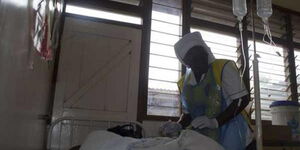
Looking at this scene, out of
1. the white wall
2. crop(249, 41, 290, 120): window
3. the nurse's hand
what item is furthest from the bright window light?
the white wall

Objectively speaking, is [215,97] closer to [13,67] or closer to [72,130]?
[13,67]

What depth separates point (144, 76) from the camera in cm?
268

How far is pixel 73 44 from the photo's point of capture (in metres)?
2.49

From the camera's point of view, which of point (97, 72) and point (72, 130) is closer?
point (72, 130)

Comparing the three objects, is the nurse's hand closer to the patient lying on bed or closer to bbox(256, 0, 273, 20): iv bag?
the patient lying on bed

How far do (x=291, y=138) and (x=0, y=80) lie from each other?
9.00ft

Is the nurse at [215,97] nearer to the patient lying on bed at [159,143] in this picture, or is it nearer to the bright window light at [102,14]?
the patient lying on bed at [159,143]

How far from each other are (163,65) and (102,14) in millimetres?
786

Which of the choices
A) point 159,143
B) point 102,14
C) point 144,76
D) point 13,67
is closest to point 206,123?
point 159,143

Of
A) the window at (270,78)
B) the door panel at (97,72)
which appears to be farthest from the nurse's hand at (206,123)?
the window at (270,78)

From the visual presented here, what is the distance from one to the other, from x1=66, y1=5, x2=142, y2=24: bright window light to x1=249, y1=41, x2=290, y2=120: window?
1.45 metres

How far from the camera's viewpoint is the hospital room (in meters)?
0.99

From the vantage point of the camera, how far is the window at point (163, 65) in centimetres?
273

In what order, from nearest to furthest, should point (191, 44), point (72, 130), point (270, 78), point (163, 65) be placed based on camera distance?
point (191, 44) → point (72, 130) → point (163, 65) → point (270, 78)
